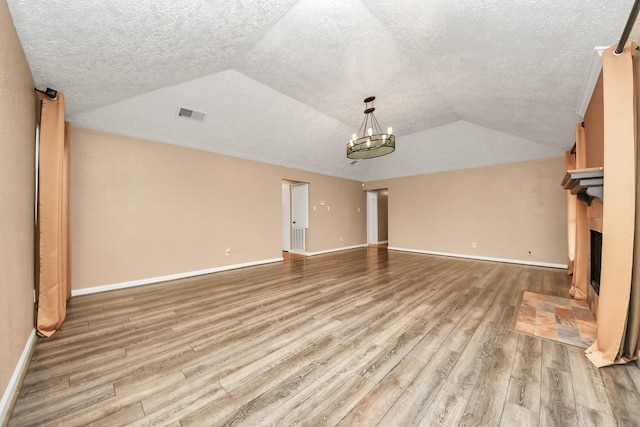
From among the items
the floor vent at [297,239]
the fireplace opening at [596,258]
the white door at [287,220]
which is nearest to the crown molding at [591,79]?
the fireplace opening at [596,258]

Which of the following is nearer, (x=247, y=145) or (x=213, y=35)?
(x=213, y=35)

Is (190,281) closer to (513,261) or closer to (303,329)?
(303,329)

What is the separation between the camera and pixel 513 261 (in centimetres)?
588

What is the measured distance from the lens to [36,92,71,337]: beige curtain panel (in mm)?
2395

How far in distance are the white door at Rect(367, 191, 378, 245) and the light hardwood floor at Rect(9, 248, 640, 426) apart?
5951 mm

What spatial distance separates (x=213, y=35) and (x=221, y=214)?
137 inches

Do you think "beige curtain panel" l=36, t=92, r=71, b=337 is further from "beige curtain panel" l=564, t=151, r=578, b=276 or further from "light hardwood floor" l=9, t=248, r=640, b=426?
"beige curtain panel" l=564, t=151, r=578, b=276

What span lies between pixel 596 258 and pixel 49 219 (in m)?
6.24

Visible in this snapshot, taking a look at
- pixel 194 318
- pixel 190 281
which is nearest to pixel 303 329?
pixel 194 318

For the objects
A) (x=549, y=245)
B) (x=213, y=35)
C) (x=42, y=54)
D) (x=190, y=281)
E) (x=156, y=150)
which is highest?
(x=213, y=35)

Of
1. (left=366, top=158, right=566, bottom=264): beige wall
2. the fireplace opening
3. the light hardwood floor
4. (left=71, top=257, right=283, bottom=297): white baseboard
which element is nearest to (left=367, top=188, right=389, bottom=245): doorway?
(left=366, top=158, right=566, bottom=264): beige wall

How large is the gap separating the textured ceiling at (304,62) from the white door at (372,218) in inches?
171

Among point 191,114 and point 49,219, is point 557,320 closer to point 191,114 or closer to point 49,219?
point 49,219

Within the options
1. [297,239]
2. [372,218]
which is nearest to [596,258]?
[297,239]
